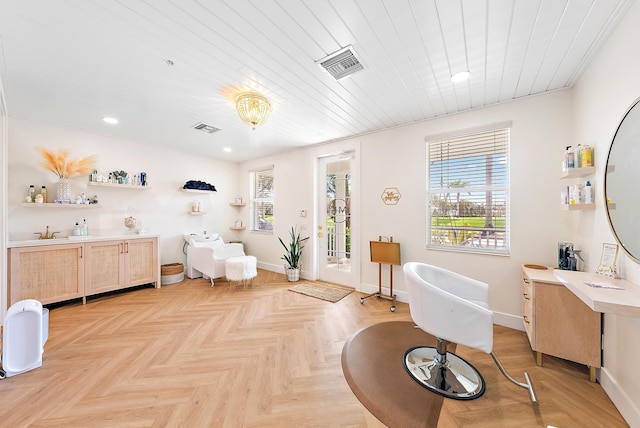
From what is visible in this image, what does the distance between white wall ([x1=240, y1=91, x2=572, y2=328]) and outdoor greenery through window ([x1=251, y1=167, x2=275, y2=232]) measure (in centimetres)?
118

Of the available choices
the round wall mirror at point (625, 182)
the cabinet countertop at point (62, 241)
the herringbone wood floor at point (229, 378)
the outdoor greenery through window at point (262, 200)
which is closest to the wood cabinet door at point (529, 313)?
the herringbone wood floor at point (229, 378)

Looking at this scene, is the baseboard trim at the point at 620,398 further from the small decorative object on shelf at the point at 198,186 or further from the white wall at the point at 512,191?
the small decorative object on shelf at the point at 198,186

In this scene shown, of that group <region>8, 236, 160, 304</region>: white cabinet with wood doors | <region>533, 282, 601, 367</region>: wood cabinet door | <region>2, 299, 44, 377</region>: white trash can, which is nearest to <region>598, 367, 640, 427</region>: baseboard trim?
<region>533, 282, 601, 367</region>: wood cabinet door

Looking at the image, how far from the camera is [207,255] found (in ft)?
14.1

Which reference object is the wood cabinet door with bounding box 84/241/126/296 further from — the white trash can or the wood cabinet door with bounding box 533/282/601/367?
the wood cabinet door with bounding box 533/282/601/367

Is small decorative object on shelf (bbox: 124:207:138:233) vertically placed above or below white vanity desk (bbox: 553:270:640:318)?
above

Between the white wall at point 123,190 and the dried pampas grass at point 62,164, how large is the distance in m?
0.08

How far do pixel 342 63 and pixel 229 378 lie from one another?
2801mm

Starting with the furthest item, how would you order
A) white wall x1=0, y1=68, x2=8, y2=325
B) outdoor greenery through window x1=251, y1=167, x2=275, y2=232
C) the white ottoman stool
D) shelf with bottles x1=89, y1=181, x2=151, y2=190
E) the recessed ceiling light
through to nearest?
outdoor greenery through window x1=251, y1=167, x2=275, y2=232 → the white ottoman stool → shelf with bottles x1=89, y1=181, x2=151, y2=190 → white wall x1=0, y1=68, x2=8, y2=325 → the recessed ceiling light

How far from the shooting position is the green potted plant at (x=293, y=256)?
455 centimetres

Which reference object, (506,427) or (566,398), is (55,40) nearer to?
(506,427)

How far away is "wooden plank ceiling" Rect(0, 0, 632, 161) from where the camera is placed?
1.52 m

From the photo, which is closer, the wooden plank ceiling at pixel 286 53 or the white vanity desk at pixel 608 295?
the white vanity desk at pixel 608 295

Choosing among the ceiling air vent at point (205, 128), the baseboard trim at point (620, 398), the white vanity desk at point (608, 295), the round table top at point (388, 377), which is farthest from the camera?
the ceiling air vent at point (205, 128)
